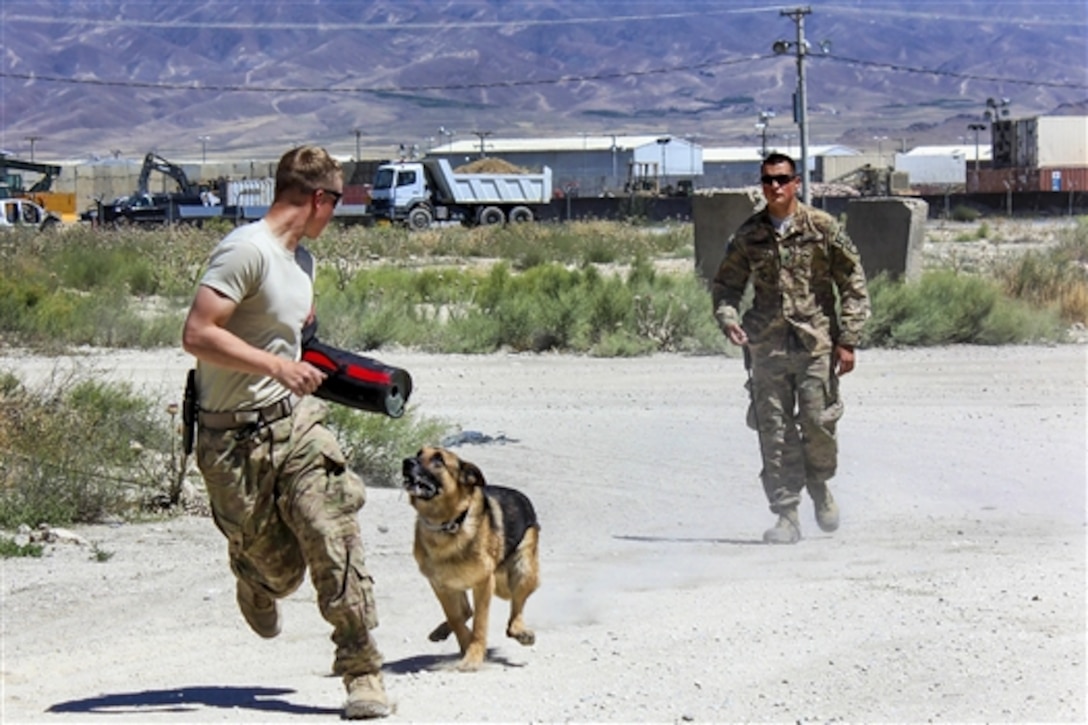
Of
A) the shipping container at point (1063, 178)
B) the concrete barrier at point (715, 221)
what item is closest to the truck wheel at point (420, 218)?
the shipping container at point (1063, 178)

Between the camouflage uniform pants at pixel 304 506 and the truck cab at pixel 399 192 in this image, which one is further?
the truck cab at pixel 399 192

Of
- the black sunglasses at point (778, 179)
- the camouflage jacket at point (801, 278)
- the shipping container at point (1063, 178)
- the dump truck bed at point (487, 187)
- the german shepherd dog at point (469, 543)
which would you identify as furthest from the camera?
the shipping container at point (1063, 178)

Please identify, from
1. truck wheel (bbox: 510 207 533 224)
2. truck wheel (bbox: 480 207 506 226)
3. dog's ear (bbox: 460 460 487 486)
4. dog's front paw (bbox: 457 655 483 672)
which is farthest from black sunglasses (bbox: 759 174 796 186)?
truck wheel (bbox: 480 207 506 226)

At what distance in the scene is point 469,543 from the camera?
6.90 metres

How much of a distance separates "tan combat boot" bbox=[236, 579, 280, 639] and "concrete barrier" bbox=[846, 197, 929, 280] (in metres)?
15.5

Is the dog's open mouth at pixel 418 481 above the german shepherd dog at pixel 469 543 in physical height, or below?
above

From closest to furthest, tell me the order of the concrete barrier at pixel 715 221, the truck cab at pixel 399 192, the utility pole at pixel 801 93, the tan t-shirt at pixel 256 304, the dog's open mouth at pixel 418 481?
the tan t-shirt at pixel 256 304 < the dog's open mouth at pixel 418 481 < the concrete barrier at pixel 715 221 < the utility pole at pixel 801 93 < the truck cab at pixel 399 192

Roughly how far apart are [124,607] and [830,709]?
11.2 feet

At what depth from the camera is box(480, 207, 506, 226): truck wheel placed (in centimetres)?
6006

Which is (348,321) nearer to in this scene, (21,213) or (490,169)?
(21,213)

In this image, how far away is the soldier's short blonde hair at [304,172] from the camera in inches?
243

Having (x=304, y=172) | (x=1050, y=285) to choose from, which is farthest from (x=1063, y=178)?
(x=304, y=172)

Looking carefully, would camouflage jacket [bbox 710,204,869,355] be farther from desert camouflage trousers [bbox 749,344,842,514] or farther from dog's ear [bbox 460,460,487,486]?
dog's ear [bbox 460,460,487,486]

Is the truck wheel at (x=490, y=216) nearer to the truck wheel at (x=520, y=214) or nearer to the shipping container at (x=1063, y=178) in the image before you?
the truck wheel at (x=520, y=214)
